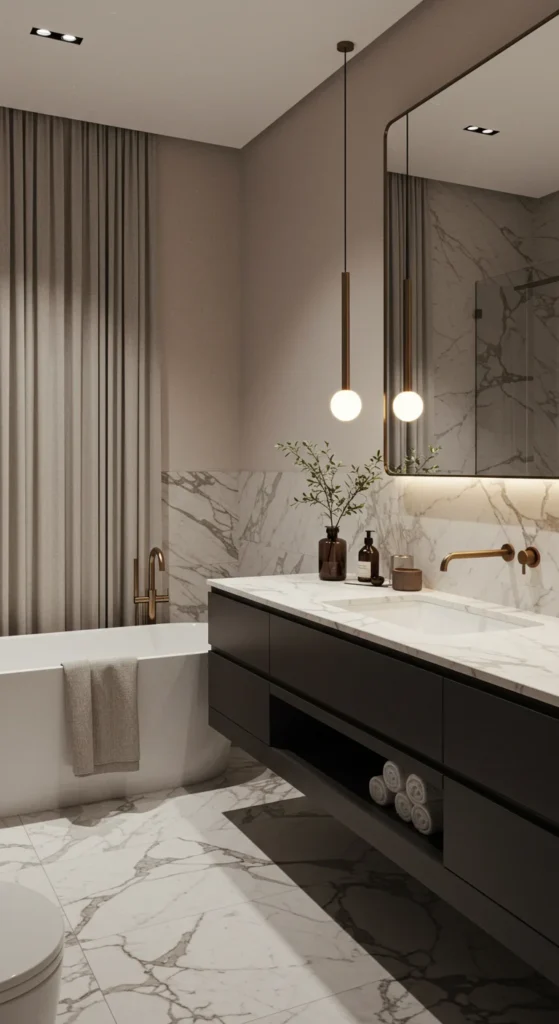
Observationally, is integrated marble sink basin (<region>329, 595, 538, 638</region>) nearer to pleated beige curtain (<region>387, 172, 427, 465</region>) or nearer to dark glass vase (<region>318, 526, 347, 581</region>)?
dark glass vase (<region>318, 526, 347, 581</region>)

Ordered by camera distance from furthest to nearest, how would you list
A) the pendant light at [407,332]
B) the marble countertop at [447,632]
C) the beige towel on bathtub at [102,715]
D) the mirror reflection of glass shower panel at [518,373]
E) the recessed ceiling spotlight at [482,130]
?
the beige towel on bathtub at [102,715]
the pendant light at [407,332]
the recessed ceiling spotlight at [482,130]
the mirror reflection of glass shower panel at [518,373]
the marble countertop at [447,632]

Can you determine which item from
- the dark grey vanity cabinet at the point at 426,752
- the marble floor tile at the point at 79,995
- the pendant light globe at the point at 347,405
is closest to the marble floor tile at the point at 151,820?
the dark grey vanity cabinet at the point at 426,752

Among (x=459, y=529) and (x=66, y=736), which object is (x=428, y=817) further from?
(x=66, y=736)

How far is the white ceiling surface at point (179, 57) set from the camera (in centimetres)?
265

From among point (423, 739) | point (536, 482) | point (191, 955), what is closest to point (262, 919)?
point (191, 955)

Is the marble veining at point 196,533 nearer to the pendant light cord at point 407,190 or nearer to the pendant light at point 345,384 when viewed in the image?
the pendant light at point 345,384

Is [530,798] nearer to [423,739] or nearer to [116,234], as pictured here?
[423,739]

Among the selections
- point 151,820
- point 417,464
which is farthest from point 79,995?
point 417,464

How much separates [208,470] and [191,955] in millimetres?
2340

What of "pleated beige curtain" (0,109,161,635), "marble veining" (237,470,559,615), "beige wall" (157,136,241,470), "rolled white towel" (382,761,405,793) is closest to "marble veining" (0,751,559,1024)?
"rolled white towel" (382,761,405,793)

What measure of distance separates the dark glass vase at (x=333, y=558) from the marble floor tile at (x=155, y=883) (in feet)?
2.96

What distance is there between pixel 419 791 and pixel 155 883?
951 millimetres

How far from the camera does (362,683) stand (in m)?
1.99

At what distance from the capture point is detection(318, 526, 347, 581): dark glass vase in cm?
283
